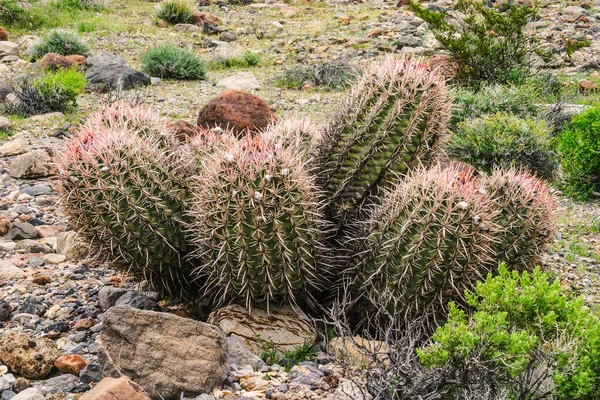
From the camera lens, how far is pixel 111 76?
10.9 meters

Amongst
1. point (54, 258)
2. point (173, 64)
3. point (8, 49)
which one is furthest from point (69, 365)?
point (8, 49)

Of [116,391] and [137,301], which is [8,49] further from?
[116,391]

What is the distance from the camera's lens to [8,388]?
3389 millimetres

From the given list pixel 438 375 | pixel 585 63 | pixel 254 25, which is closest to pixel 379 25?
pixel 254 25

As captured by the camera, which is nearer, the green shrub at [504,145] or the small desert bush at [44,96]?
the green shrub at [504,145]

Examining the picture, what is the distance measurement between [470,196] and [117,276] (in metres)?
2.85

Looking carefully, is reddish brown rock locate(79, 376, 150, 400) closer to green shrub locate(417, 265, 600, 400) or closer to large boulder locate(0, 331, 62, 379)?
large boulder locate(0, 331, 62, 379)

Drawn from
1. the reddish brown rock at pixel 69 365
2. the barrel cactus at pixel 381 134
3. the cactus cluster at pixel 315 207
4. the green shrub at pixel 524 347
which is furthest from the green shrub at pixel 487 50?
the reddish brown rock at pixel 69 365

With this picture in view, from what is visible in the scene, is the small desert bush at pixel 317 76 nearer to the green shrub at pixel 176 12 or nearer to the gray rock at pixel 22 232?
the green shrub at pixel 176 12

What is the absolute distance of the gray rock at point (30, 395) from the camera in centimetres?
318

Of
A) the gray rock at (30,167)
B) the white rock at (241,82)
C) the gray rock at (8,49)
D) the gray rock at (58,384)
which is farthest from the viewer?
the gray rock at (8,49)

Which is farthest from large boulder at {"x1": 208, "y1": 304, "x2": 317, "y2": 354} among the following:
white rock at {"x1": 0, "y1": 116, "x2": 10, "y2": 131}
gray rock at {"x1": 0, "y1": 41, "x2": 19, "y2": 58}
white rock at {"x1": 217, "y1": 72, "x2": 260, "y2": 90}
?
gray rock at {"x1": 0, "y1": 41, "x2": 19, "y2": 58}

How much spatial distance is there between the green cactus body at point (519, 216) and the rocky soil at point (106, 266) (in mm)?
1258

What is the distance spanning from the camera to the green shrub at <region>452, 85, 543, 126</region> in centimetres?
895
